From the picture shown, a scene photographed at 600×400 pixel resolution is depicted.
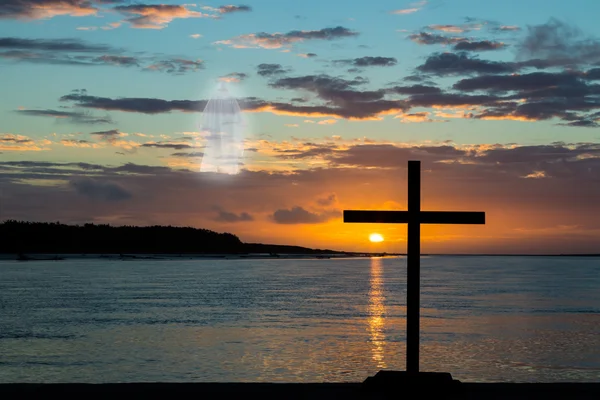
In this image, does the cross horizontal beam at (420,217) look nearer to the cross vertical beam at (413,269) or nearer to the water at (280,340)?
the cross vertical beam at (413,269)

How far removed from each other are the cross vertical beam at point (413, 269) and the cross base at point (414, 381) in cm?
30

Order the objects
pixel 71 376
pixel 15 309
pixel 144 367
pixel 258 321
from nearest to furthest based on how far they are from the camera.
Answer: pixel 71 376 → pixel 144 367 → pixel 258 321 → pixel 15 309

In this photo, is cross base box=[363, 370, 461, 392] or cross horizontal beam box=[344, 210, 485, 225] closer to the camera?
cross base box=[363, 370, 461, 392]

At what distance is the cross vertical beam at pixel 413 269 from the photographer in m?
12.3

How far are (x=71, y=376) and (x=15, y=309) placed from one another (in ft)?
80.7

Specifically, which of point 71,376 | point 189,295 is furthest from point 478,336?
point 189,295

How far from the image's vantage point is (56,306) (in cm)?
4538
